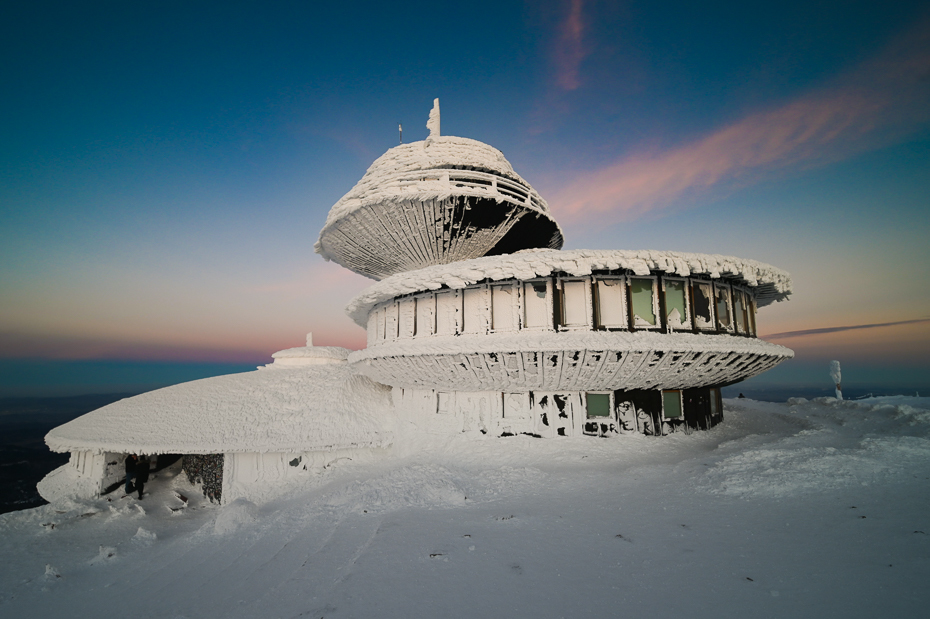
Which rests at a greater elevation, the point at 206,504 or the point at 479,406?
the point at 479,406

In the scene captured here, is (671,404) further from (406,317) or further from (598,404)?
(406,317)

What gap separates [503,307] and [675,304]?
135 inches

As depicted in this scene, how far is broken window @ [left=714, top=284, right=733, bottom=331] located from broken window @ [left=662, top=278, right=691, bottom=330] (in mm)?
894

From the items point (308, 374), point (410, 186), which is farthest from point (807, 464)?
point (308, 374)

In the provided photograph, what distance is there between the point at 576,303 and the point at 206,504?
11346 millimetres

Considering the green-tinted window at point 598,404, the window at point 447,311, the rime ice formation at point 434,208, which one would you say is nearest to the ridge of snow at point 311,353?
the rime ice formation at point 434,208

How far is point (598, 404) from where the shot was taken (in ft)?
28.9

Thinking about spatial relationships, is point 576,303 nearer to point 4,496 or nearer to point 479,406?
point 479,406

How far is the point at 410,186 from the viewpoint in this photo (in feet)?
36.4

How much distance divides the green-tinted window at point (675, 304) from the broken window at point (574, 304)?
5.42 feet

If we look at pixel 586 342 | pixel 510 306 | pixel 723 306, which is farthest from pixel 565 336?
pixel 723 306

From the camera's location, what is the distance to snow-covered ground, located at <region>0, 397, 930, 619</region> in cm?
342

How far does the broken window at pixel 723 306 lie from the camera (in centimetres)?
878

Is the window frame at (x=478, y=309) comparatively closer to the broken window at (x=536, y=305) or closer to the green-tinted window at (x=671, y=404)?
the broken window at (x=536, y=305)
